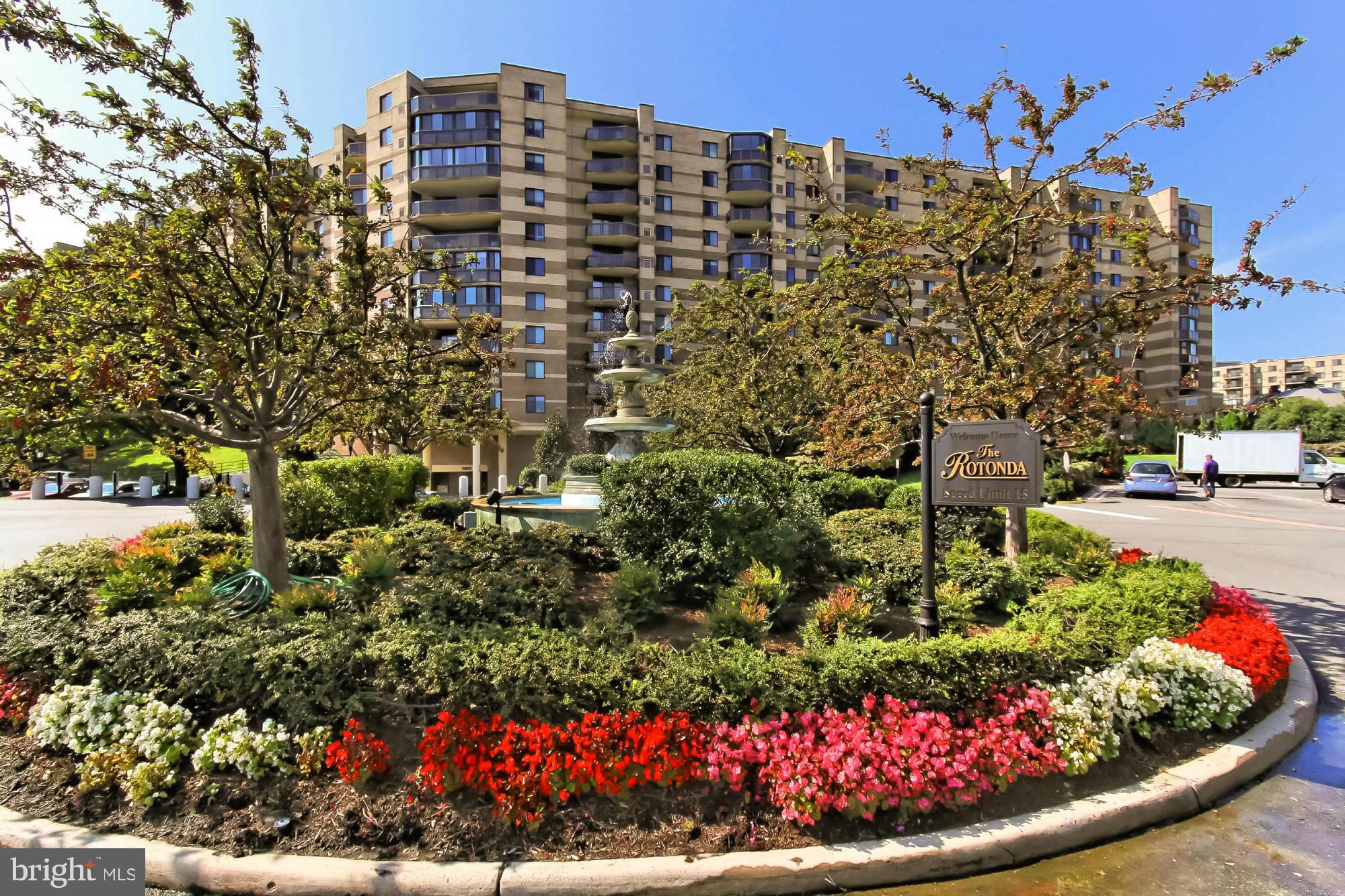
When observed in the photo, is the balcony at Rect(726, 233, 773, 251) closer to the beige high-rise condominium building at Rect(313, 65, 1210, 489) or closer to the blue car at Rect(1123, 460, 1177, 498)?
the beige high-rise condominium building at Rect(313, 65, 1210, 489)

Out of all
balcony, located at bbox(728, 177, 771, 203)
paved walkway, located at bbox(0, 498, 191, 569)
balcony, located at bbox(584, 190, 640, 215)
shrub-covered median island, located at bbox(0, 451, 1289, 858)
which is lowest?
paved walkway, located at bbox(0, 498, 191, 569)

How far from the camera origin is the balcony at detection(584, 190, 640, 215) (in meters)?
41.6

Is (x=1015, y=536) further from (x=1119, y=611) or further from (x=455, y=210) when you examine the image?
(x=455, y=210)

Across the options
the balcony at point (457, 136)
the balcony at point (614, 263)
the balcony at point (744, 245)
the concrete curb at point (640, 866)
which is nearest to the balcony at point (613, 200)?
the balcony at point (614, 263)

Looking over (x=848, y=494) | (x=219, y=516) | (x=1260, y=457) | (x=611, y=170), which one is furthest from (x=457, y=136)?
(x=1260, y=457)

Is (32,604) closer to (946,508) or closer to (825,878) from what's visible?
(825,878)

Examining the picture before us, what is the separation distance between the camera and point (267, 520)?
6.44 meters

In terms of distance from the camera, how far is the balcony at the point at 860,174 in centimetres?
4831

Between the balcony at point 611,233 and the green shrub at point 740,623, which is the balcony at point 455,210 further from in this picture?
the green shrub at point 740,623

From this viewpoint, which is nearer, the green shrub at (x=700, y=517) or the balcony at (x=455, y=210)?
the green shrub at (x=700, y=517)

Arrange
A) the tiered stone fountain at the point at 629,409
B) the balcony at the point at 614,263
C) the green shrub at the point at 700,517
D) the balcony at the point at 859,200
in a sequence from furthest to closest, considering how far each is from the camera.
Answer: the balcony at the point at 859,200 → the balcony at the point at 614,263 → the tiered stone fountain at the point at 629,409 → the green shrub at the point at 700,517

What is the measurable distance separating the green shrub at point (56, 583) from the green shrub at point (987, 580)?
25.9 feet

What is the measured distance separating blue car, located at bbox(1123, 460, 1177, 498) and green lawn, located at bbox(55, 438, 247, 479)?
4581cm

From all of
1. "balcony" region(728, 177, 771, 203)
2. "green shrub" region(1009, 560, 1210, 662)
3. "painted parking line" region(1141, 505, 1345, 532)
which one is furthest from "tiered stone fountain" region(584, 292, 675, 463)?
"balcony" region(728, 177, 771, 203)
